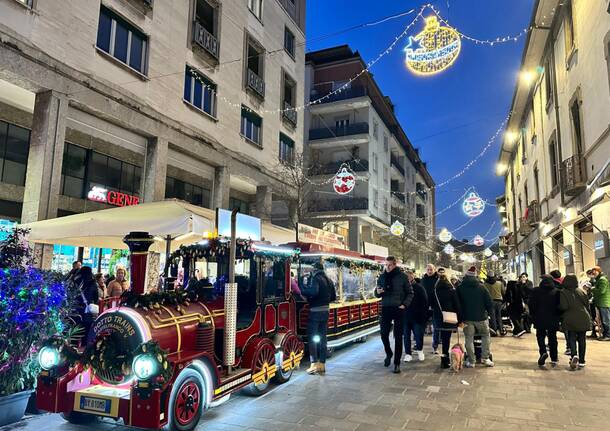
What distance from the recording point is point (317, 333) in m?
7.80

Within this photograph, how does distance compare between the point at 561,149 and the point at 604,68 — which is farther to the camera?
the point at 561,149

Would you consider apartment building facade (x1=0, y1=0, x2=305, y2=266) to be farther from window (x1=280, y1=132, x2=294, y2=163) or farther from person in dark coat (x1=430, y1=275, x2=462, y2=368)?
person in dark coat (x1=430, y1=275, x2=462, y2=368)

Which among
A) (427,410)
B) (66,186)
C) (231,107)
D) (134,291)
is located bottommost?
(427,410)

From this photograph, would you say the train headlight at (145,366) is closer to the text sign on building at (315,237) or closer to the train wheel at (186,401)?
the train wheel at (186,401)

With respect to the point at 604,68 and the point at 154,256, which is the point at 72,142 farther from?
the point at 604,68

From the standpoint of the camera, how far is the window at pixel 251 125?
65.6ft

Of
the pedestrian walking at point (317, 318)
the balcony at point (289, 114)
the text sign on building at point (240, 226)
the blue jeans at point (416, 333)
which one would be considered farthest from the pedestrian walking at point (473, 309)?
the balcony at point (289, 114)

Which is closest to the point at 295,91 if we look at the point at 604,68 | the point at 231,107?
the point at 231,107

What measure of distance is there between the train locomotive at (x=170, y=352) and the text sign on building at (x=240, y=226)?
0.52ft

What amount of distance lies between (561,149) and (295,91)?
46.7 ft

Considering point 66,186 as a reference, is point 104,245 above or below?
below

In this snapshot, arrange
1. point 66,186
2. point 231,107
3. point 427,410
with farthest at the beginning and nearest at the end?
1. point 231,107
2. point 66,186
3. point 427,410

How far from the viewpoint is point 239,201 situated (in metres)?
23.2

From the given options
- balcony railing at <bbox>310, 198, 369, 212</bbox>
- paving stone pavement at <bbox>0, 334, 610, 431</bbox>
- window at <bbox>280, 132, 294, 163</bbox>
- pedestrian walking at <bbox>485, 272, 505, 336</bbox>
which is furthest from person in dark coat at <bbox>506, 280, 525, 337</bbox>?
balcony railing at <bbox>310, 198, 369, 212</bbox>
